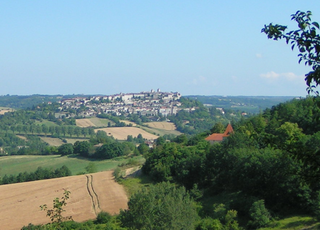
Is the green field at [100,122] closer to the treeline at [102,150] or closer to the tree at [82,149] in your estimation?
the treeline at [102,150]

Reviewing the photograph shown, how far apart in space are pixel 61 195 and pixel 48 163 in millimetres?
30615

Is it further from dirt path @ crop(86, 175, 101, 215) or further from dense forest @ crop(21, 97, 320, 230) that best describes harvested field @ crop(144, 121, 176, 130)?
dense forest @ crop(21, 97, 320, 230)

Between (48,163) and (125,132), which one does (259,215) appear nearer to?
(48,163)

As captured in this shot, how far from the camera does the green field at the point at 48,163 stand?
62656mm

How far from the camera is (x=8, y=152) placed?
286 ft

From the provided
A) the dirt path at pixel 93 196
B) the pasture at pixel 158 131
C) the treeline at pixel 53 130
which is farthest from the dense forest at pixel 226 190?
the pasture at pixel 158 131

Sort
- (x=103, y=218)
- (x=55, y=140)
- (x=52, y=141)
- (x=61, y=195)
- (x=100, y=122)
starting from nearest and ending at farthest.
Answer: (x=103, y=218), (x=61, y=195), (x=52, y=141), (x=55, y=140), (x=100, y=122)

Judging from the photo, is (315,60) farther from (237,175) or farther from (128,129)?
(128,129)

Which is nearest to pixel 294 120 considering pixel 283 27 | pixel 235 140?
pixel 235 140

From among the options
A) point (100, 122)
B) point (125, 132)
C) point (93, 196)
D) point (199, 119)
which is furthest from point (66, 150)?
point (199, 119)

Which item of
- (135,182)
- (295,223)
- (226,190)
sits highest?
(295,223)

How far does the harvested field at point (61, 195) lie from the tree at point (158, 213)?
9721mm

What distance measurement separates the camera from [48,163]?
226ft

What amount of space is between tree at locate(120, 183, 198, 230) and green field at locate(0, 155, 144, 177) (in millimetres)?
36374
